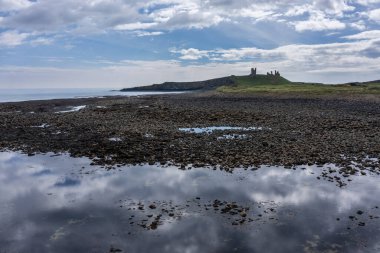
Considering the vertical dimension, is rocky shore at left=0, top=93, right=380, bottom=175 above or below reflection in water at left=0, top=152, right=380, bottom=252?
above

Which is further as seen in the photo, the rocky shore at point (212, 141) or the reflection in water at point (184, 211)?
the rocky shore at point (212, 141)

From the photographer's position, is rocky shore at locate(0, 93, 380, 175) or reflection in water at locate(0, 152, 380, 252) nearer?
reflection in water at locate(0, 152, 380, 252)

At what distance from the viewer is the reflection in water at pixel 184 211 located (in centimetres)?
1362

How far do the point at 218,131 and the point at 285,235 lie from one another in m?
25.7

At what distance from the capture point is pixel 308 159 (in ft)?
85.6

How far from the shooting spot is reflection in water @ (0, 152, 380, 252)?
1362cm

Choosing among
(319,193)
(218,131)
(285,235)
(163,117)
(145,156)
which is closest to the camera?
(285,235)

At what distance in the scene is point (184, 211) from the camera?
55.6 feet

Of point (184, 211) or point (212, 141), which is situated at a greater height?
point (212, 141)

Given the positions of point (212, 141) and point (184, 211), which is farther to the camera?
point (212, 141)

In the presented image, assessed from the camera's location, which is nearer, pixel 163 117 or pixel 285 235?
pixel 285 235

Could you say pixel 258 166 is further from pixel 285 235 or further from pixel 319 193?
pixel 285 235

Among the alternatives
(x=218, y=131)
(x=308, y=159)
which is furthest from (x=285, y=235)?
(x=218, y=131)

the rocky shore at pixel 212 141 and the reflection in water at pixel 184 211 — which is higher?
the rocky shore at pixel 212 141
